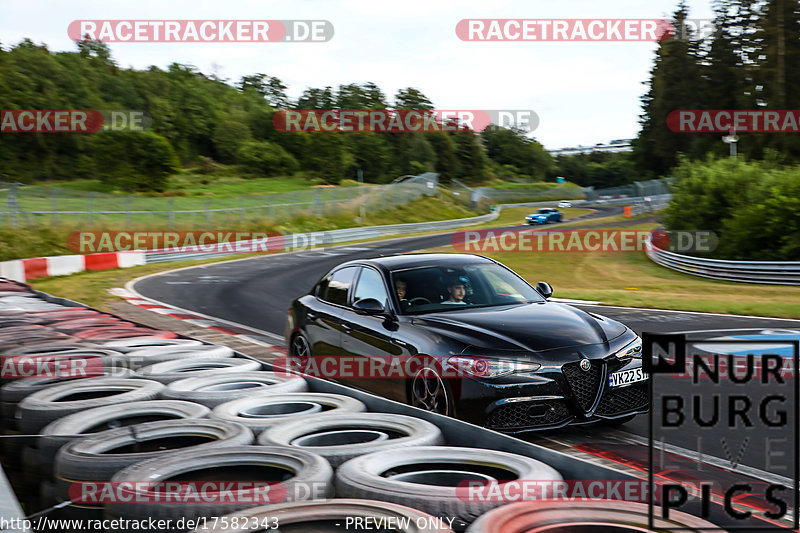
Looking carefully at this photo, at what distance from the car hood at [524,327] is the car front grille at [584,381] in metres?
0.19

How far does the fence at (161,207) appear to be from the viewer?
30281 mm

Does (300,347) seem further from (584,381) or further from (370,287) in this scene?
(584,381)

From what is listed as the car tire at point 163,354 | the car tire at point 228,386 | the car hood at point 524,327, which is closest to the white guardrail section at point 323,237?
the car tire at point 163,354


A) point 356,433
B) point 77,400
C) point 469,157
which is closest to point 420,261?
point 356,433

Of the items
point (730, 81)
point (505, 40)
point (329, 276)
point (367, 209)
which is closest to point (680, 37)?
point (730, 81)

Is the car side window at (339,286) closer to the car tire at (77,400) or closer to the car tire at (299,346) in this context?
the car tire at (299,346)

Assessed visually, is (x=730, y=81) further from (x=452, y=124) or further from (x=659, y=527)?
(x=659, y=527)

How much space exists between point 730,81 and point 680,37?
29.2 ft

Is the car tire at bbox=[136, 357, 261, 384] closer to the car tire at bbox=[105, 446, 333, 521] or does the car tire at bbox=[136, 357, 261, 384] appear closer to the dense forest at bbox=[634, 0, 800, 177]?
the car tire at bbox=[105, 446, 333, 521]

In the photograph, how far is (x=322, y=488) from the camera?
10.2 feet

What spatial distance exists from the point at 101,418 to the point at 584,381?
3.38 metres

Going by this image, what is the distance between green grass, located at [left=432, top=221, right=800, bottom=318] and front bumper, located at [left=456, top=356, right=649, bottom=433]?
10.4 m

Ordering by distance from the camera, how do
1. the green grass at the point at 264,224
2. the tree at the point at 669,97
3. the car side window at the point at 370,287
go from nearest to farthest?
the car side window at the point at 370,287 < the green grass at the point at 264,224 < the tree at the point at 669,97

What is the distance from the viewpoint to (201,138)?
349ft
